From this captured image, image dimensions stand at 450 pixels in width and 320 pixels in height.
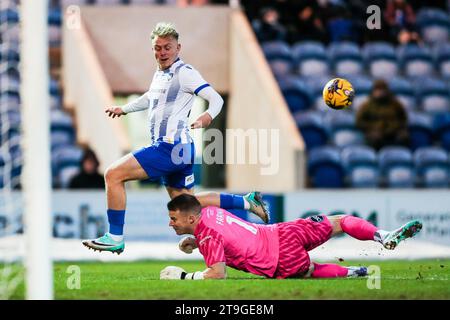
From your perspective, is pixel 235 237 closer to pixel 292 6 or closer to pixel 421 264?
pixel 421 264

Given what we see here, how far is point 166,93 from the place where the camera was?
7.88 m

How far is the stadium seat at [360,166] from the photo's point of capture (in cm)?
1392

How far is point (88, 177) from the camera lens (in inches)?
497

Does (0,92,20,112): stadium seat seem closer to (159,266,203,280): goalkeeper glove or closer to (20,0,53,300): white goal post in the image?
(159,266,203,280): goalkeeper glove

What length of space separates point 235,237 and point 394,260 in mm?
4259

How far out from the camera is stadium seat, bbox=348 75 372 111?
1525 centimetres

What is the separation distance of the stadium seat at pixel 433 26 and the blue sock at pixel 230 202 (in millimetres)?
9262

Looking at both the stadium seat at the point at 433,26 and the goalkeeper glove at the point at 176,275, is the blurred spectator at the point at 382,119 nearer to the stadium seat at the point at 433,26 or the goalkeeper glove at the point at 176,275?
the stadium seat at the point at 433,26

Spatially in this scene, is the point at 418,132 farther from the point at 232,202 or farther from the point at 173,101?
the point at 173,101

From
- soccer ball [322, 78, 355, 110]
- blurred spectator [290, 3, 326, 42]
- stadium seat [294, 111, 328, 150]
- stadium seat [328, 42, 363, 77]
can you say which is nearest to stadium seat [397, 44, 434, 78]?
stadium seat [328, 42, 363, 77]

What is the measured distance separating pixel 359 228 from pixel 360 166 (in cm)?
659

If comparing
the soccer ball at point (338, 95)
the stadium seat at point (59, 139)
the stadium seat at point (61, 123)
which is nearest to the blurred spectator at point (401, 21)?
the stadium seat at point (61, 123)

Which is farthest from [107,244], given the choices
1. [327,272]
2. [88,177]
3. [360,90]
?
[360,90]
